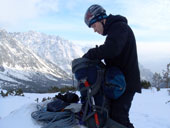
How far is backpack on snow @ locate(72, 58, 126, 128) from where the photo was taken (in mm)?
3512

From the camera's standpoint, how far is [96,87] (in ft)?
11.8

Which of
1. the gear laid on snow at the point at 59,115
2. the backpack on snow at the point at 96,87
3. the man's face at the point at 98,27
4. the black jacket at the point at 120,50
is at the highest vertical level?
the man's face at the point at 98,27

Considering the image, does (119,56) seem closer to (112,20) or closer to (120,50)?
(120,50)

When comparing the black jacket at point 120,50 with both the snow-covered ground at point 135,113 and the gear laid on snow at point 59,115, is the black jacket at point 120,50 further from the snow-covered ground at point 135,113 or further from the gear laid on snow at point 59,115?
the snow-covered ground at point 135,113

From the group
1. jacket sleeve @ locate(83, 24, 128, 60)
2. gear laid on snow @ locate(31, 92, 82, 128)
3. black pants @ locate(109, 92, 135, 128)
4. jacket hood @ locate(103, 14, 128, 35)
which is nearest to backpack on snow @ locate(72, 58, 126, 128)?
black pants @ locate(109, 92, 135, 128)

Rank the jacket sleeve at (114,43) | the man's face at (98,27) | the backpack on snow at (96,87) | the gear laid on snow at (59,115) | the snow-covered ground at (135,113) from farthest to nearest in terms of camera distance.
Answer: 1. the snow-covered ground at (135,113)
2. the gear laid on snow at (59,115)
3. the man's face at (98,27)
4. the backpack on snow at (96,87)
5. the jacket sleeve at (114,43)

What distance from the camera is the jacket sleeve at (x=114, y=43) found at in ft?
10.9

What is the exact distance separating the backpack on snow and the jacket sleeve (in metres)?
0.28

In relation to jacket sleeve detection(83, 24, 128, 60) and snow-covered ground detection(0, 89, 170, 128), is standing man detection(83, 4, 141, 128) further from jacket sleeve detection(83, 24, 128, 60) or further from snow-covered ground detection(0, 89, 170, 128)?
snow-covered ground detection(0, 89, 170, 128)

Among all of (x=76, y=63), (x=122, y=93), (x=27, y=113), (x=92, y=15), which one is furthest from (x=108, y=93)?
(x=27, y=113)

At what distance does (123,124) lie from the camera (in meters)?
3.65

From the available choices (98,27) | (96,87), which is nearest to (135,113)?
(96,87)

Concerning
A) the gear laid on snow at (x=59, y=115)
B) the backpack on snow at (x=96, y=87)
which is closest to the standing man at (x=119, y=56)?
the backpack on snow at (x=96, y=87)

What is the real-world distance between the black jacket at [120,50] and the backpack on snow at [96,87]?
0.15 meters
